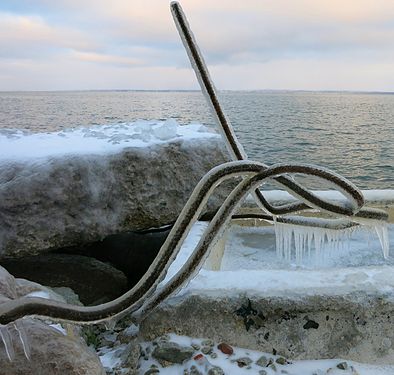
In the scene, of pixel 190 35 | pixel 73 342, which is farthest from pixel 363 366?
pixel 190 35

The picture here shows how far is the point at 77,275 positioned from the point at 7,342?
1.62m

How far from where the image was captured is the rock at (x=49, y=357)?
2053 millimetres

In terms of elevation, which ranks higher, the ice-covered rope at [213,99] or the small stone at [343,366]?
the ice-covered rope at [213,99]

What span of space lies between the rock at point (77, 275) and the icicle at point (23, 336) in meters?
1.34

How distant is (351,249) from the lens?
478cm

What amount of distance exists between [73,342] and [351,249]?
329 centimetres

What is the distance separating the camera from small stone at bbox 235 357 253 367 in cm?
242

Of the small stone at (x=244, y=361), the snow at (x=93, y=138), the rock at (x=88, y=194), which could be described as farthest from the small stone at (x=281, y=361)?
the snow at (x=93, y=138)

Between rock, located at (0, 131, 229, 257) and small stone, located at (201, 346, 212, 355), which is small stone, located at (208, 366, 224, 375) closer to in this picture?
small stone, located at (201, 346, 212, 355)

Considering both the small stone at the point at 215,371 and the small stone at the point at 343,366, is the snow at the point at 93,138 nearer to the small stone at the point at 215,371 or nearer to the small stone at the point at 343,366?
the small stone at the point at 215,371

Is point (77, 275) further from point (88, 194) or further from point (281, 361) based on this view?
point (281, 361)

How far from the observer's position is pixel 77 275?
12.3 ft

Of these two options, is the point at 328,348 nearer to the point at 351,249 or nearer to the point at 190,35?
the point at 190,35

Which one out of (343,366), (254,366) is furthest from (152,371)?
(343,366)
